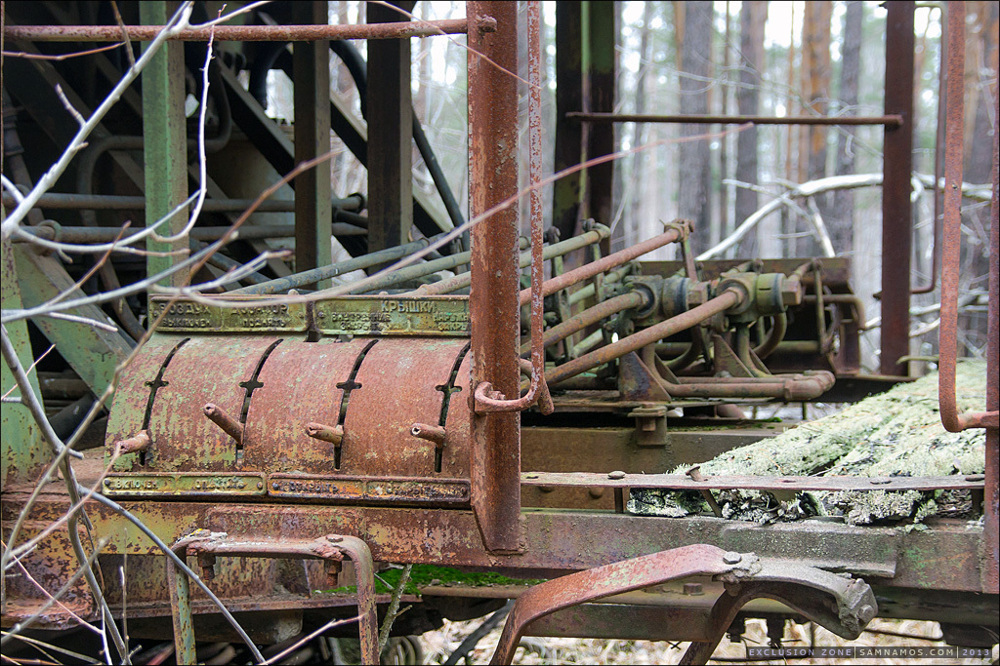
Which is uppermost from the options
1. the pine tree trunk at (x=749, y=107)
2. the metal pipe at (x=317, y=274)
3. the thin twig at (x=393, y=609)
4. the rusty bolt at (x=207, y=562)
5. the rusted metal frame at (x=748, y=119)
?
the pine tree trunk at (x=749, y=107)

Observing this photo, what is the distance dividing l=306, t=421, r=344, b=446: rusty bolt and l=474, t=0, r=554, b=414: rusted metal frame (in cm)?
41

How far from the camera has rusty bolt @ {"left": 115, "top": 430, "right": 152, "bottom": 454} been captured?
2.21 meters

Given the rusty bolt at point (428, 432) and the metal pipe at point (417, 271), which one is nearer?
the rusty bolt at point (428, 432)

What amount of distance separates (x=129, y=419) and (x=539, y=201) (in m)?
1.26

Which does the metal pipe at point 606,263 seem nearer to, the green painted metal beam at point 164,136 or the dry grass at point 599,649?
the green painted metal beam at point 164,136

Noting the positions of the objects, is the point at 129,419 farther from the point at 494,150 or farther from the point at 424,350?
the point at 494,150

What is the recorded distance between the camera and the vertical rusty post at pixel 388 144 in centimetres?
460

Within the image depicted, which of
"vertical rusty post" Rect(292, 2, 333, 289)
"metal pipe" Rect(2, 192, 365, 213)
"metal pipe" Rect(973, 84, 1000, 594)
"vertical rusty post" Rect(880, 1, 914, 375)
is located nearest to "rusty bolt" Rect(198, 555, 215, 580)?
"metal pipe" Rect(2, 192, 365, 213)

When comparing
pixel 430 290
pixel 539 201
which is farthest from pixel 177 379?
pixel 539 201

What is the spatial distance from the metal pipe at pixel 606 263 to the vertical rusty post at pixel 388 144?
1.73 m

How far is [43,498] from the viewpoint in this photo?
2.37 m

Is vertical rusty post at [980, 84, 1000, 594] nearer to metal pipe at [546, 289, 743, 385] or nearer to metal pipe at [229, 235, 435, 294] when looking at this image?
Answer: metal pipe at [546, 289, 743, 385]

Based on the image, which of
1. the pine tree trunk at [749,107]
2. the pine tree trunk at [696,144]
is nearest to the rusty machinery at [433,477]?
the pine tree trunk at [696,144]

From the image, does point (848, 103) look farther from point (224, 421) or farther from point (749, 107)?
point (224, 421)
